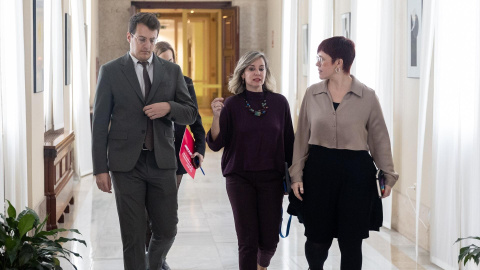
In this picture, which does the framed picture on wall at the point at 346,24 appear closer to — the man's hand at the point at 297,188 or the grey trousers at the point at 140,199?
the man's hand at the point at 297,188

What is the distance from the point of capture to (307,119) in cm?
447

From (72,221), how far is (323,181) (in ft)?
13.8

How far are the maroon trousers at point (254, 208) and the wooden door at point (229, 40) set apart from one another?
12246 millimetres

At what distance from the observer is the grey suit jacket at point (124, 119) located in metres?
4.26

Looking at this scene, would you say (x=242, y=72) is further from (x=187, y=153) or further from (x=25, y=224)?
(x=25, y=224)

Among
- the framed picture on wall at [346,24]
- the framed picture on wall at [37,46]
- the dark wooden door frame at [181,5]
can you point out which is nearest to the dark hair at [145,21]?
the framed picture on wall at [37,46]

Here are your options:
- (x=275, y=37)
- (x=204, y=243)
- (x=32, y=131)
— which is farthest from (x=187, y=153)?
(x=275, y=37)

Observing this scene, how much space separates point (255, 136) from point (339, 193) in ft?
2.13

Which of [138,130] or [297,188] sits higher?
[138,130]

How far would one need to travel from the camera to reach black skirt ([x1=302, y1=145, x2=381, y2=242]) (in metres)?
4.30

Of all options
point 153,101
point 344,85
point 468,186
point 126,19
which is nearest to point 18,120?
point 153,101

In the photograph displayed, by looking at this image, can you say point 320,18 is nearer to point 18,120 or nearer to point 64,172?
point 64,172

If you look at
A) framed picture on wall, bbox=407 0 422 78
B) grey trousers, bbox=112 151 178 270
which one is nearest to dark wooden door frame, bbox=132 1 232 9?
framed picture on wall, bbox=407 0 422 78

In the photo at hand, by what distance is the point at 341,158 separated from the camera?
4.30 meters
